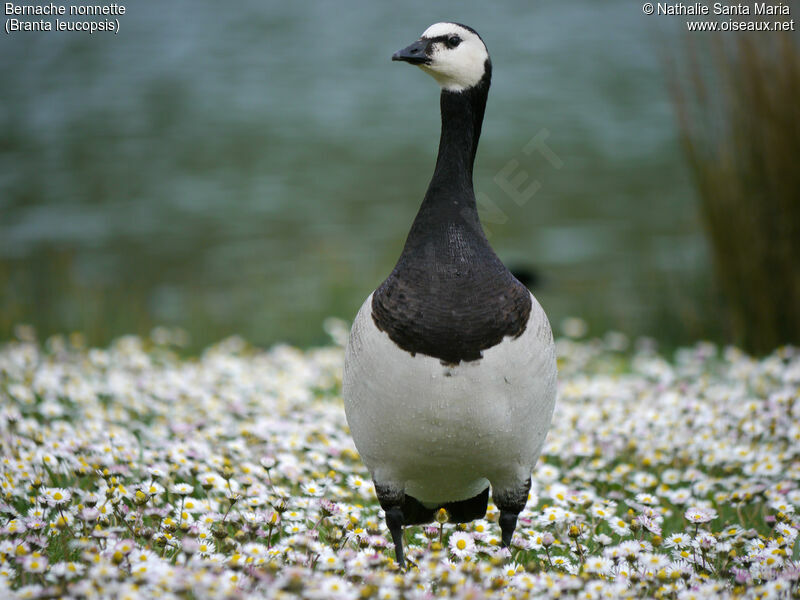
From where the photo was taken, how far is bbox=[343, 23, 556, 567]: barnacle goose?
11.1ft

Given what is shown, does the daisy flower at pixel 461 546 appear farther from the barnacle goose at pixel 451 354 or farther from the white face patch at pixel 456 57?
the white face patch at pixel 456 57

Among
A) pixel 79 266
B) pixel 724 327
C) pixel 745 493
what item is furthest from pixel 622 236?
pixel 745 493

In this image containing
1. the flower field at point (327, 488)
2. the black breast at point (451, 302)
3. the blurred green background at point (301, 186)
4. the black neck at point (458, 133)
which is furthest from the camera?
the blurred green background at point (301, 186)

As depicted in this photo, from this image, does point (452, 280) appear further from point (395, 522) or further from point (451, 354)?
point (395, 522)

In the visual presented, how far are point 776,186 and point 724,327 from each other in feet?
4.48

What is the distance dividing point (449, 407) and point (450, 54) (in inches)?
58.2

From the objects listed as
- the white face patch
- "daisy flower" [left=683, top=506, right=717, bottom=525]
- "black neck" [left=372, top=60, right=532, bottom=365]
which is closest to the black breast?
"black neck" [left=372, top=60, right=532, bottom=365]

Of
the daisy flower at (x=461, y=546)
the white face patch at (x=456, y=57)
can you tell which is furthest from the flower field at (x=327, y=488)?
the white face patch at (x=456, y=57)

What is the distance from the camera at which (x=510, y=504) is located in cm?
382

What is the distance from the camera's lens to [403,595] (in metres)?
2.82

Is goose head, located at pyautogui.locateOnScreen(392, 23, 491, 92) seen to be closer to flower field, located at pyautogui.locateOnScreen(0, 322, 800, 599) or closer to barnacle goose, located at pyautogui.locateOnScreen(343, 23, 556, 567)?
barnacle goose, located at pyautogui.locateOnScreen(343, 23, 556, 567)

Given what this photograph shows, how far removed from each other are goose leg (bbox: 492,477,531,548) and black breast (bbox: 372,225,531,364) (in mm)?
776

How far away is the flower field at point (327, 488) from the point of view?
3031 mm

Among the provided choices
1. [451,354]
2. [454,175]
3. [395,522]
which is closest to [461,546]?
[395,522]
